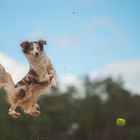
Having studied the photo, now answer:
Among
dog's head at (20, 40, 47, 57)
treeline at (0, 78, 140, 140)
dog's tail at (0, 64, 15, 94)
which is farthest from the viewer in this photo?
treeline at (0, 78, 140, 140)

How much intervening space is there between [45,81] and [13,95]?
1149 millimetres

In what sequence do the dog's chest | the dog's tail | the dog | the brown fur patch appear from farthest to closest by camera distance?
the dog's tail, the brown fur patch, the dog's chest, the dog

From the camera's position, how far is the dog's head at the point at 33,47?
17.3 m

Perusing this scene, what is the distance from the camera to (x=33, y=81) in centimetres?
1784

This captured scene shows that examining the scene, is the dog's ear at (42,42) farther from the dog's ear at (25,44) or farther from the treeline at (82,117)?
the treeline at (82,117)

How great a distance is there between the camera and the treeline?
5541 cm

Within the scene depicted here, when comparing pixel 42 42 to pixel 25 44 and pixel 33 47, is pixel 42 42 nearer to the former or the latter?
pixel 33 47

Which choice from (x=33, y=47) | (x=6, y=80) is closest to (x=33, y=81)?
(x=33, y=47)

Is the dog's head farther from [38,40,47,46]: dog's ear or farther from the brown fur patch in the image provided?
the brown fur patch

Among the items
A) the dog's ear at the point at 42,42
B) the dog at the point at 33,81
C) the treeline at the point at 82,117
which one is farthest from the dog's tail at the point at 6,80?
the treeline at the point at 82,117

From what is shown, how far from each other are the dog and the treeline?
3488 cm

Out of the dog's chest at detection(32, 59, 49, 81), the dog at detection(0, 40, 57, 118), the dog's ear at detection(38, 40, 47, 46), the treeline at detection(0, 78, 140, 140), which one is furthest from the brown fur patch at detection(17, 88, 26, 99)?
the treeline at detection(0, 78, 140, 140)

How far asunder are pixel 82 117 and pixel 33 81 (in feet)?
142

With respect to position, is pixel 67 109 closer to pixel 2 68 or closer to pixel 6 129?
pixel 6 129
